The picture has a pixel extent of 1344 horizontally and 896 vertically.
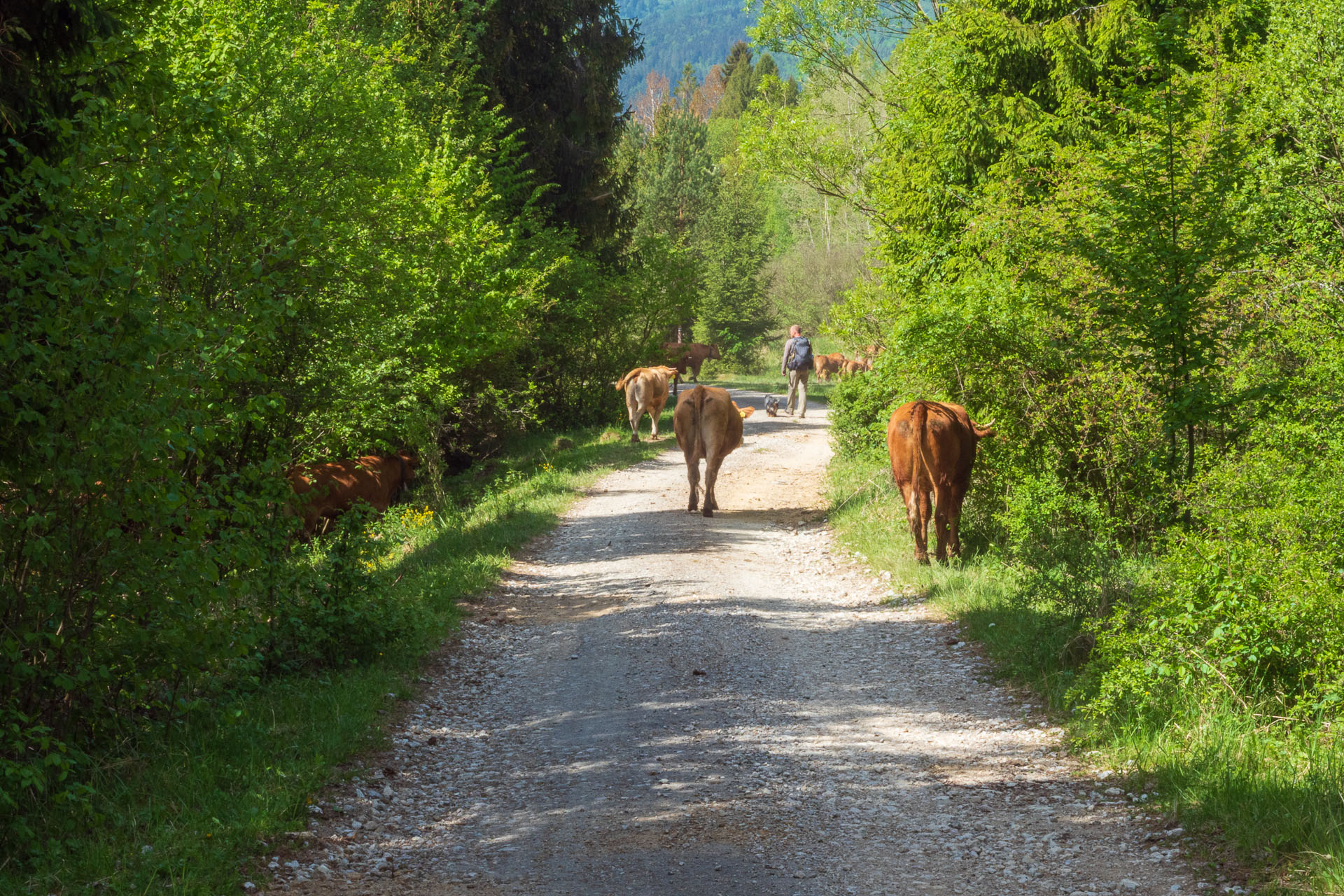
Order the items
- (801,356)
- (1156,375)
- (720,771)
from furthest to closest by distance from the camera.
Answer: (801,356) < (1156,375) < (720,771)

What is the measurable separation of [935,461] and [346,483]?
6876 millimetres

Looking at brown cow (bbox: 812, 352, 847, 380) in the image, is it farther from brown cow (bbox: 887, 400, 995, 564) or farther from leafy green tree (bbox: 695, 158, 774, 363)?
brown cow (bbox: 887, 400, 995, 564)

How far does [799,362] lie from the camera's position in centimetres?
2642

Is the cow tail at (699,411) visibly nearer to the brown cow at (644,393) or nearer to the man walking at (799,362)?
the brown cow at (644,393)

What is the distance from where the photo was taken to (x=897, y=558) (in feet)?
35.1

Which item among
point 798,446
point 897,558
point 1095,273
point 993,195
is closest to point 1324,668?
point 1095,273

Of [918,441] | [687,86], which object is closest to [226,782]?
[918,441]

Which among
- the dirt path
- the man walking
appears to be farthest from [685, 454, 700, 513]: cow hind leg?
the man walking

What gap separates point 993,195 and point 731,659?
564 centimetres

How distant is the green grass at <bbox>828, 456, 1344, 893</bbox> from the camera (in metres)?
4.15

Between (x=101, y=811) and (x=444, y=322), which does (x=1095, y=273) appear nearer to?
(x=101, y=811)

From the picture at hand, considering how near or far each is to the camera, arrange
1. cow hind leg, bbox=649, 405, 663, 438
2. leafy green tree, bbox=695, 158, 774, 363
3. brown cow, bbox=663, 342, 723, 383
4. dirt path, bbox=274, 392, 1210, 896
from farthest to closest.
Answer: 1. leafy green tree, bbox=695, 158, 774, 363
2. brown cow, bbox=663, 342, 723, 383
3. cow hind leg, bbox=649, 405, 663, 438
4. dirt path, bbox=274, 392, 1210, 896

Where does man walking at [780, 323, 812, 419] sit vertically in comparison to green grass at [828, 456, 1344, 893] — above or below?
above

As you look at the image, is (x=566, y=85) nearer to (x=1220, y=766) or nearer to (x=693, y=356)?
Answer: (x=693, y=356)
